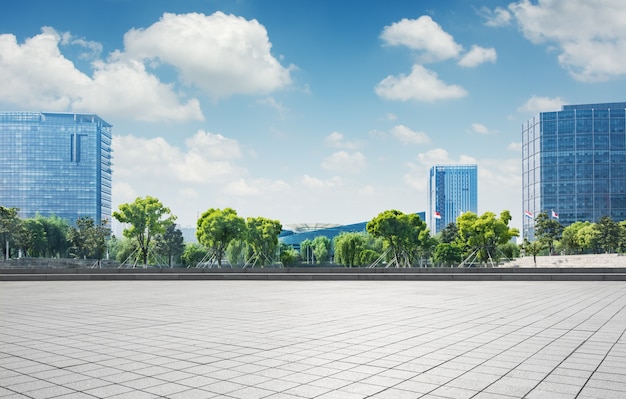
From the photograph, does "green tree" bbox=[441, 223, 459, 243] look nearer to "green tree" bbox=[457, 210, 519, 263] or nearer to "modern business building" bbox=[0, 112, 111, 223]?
"green tree" bbox=[457, 210, 519, 263]

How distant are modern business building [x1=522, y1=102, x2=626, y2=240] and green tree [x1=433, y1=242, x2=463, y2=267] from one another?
8392 cm

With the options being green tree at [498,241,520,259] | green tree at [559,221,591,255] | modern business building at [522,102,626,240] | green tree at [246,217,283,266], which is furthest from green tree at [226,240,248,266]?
modern business building at [522,102,626,240]

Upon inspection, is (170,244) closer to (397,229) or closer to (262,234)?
(262,234)

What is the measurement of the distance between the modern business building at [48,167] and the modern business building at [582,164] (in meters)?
137

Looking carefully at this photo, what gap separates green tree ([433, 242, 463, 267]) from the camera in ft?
228

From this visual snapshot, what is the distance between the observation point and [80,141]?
595 ft

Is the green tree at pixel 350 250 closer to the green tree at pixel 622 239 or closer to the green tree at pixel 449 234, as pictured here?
the green tree at pixel 449 234

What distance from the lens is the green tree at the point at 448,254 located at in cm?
6962

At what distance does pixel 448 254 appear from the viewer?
6962cm

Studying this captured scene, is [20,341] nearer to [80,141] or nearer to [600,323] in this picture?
[600,323]

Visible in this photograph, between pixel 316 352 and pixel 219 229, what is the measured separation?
48910 mm

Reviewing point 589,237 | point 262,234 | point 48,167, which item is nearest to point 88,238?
point 262,234

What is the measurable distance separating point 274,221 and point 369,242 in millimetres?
32111

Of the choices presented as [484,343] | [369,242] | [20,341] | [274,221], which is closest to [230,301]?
[20,341]
